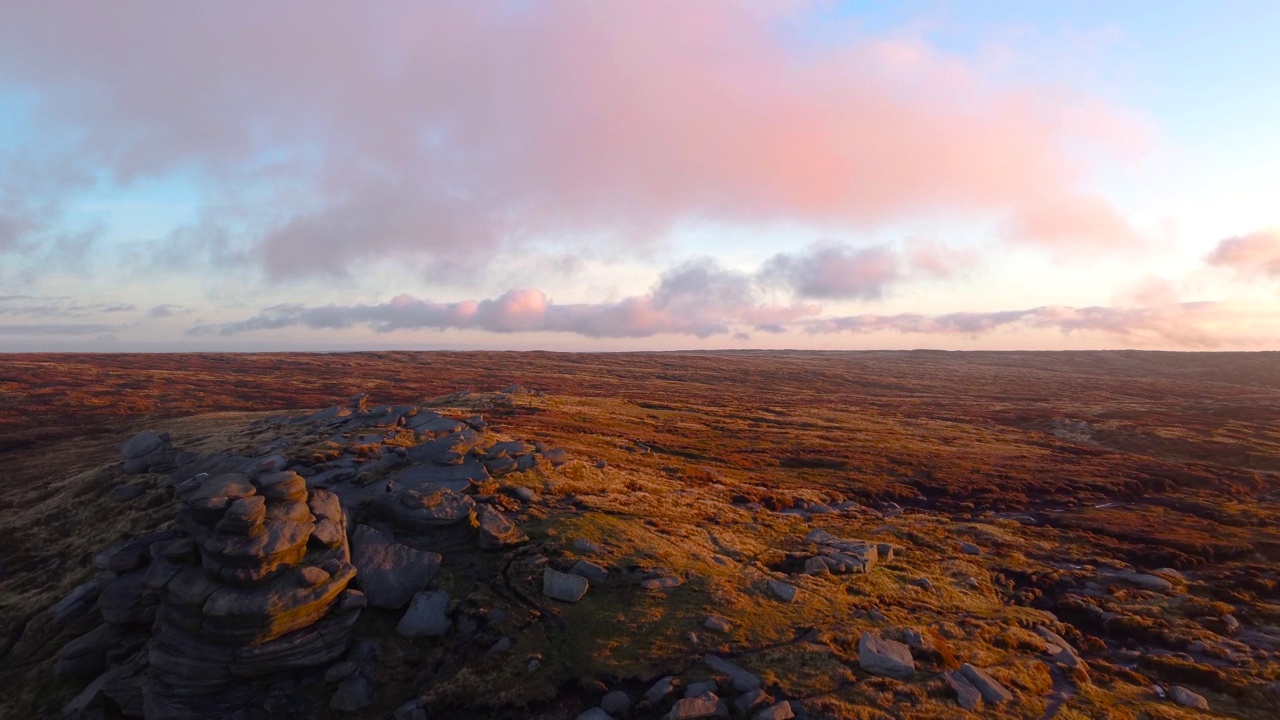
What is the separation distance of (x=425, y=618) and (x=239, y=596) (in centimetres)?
554

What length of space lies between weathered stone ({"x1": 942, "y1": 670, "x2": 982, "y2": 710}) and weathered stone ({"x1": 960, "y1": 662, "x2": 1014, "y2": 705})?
0.63ft

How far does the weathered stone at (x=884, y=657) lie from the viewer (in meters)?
17.6

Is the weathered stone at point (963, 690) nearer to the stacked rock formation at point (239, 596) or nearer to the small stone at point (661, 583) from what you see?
the small stone at point (661, 583)

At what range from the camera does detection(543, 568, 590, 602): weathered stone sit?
20578mm

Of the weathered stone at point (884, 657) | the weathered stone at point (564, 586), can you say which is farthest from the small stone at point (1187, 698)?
the weathered stone at point (564, 586)

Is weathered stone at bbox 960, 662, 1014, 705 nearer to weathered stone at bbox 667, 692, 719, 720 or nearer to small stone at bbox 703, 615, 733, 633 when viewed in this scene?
small stone at bbox 703, 615, 733, 633

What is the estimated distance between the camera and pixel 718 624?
19234 millimetres

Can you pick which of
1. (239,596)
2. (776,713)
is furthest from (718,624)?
(239,596)

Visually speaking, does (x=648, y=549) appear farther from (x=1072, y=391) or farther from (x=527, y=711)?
(x=1072, y=391)

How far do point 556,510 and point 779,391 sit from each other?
106 metres

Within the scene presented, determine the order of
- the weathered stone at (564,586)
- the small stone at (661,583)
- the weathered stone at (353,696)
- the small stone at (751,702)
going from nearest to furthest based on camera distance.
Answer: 1. the small stone at (751,702)
2. the weathered stone at (353,696)
3. the weathered stone at (564,586)
4. the small stone at (661,583)

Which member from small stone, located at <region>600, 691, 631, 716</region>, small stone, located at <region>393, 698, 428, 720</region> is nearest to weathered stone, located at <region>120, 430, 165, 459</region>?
small stone, located at <region>393, 698, 428, 720</region>

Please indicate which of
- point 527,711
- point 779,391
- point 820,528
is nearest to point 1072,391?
point 779,391

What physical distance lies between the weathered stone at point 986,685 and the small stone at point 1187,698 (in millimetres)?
5962
